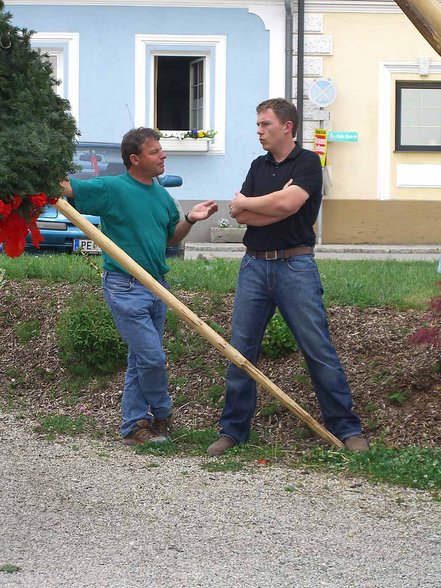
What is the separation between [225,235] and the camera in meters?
20.2

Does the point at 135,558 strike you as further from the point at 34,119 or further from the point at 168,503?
the point at 34,119

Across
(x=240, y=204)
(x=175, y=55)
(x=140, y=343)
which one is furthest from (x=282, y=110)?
(x=175, y=55)

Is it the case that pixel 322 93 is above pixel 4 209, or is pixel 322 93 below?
above

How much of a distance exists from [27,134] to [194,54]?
1640 centimetres

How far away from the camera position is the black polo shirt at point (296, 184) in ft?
22.4

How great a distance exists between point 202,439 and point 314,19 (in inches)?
582

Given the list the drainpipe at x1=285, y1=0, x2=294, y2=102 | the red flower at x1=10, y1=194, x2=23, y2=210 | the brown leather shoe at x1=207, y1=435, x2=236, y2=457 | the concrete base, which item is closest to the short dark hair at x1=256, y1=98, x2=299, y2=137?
the brown leather shoe at x1=207, y1=435, x2=236, y2=457

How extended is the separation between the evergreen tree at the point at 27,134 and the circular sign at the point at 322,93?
14996 mm

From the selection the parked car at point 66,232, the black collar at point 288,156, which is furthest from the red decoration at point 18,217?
the parked car at point 66,232

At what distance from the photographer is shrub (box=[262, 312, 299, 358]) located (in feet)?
26.6

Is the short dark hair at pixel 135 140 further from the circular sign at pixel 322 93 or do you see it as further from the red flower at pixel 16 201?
the circular sign at pixel 322 93

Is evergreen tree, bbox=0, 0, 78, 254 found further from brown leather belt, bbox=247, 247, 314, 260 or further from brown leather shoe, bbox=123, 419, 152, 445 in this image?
brown leather shoe, bbox=123, 419, 152, 445

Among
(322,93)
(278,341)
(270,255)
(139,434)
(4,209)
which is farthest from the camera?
(322,93)

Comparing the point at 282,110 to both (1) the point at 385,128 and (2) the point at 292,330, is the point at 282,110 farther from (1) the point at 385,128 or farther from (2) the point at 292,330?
(1) the point at 385,128
